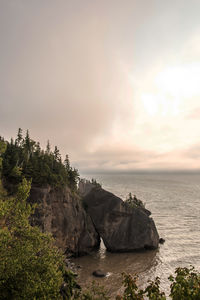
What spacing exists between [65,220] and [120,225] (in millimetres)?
13327

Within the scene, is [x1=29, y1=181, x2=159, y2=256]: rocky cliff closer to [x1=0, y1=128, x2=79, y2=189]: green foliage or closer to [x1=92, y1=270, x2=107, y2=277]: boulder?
[x1=0, y1=128, x2=79, y2=189]: green foliage

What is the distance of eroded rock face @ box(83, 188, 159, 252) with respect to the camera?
45156 millimetres

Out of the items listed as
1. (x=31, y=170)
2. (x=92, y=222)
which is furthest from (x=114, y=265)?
(x=31, y=170)

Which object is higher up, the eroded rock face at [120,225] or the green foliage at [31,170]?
the green foliage at [31,170]

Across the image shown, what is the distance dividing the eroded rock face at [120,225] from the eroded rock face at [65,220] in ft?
8.41

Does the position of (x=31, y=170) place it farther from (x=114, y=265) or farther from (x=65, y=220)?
(x=114, y=265)

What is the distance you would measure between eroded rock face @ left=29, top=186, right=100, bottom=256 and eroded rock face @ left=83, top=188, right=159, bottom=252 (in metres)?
2.56

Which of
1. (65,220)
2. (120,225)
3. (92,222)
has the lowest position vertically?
(120,225)

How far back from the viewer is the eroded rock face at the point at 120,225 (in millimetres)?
45156

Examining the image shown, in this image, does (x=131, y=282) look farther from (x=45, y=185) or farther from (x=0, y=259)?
(x=45, y=185)

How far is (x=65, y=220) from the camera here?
41562mm

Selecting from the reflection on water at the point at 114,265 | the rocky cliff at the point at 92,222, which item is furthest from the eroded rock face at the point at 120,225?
the reflection on water at the point at 114,265

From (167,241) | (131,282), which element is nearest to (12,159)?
(131,282)

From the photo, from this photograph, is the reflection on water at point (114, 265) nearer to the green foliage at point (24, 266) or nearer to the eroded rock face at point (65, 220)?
the eroded rock face at point (65, 220)
